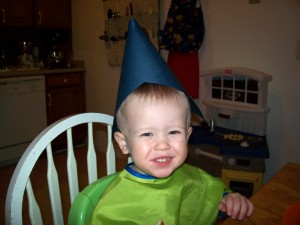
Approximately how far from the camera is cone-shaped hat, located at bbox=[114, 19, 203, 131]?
672 mm

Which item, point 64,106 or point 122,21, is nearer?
point 122,21

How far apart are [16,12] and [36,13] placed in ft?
0.72

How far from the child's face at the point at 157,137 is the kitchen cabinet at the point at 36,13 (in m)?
2.77

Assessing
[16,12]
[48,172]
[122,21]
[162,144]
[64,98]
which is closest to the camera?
[162,144]

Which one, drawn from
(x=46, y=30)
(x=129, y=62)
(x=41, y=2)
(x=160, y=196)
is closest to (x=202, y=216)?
(x=160, y=196)

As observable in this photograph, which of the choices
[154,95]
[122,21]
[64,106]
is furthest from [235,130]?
[64,106]

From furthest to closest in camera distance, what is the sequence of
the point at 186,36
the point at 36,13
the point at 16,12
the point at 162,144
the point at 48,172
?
the point at 36,13 → the point at 16,12 → the point at 186,36 → the point at 48,172 → the point at 162,144

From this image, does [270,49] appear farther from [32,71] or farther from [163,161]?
[32,71]

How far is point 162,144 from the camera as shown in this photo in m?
0.67

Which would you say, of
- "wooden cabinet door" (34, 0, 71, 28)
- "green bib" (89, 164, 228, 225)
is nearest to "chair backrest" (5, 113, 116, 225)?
"green bib" (89, 164, 228, 225)

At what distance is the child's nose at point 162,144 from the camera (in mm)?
667

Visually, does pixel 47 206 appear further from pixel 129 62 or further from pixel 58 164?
pixel 129 62

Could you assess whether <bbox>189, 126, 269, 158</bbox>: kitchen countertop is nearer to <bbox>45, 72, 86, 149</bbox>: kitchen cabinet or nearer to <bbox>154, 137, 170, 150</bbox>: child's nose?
<bbox>154, 137, 170, 150</bbox>: child's nose

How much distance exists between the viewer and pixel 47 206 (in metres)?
2.14
